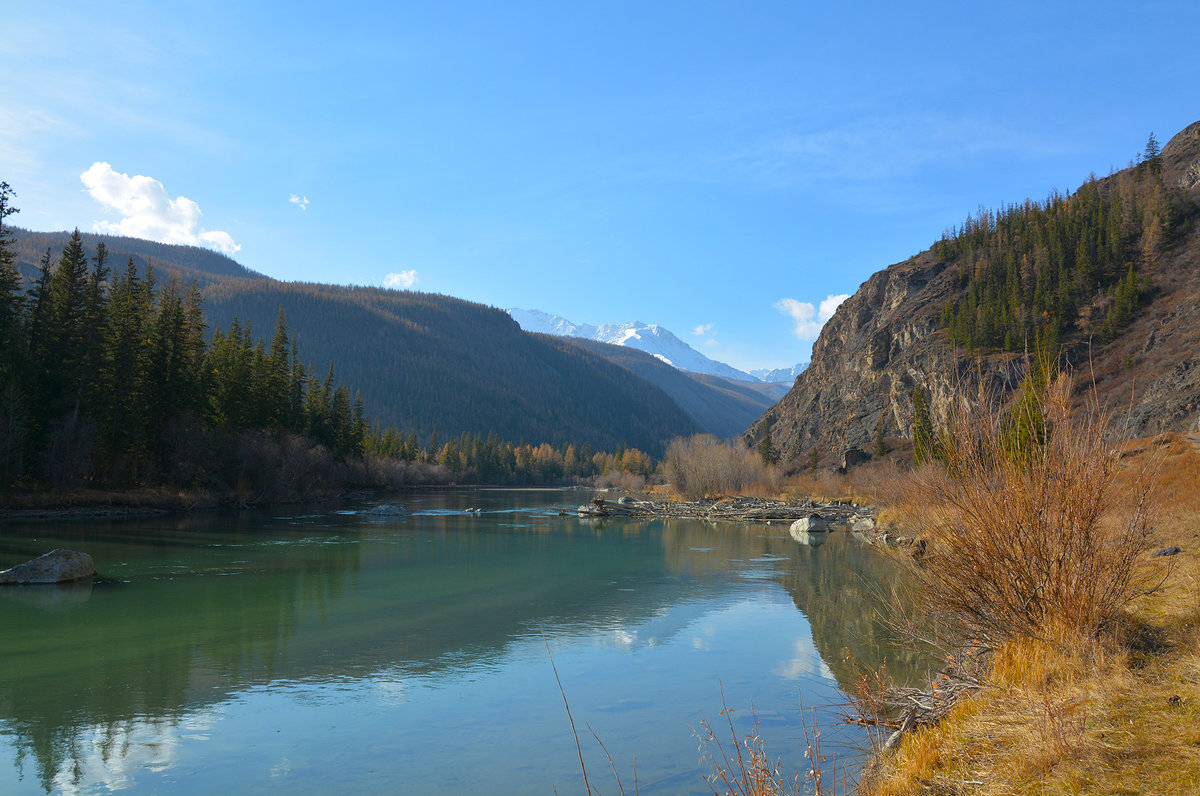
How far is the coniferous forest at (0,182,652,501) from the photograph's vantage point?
42.3 metres

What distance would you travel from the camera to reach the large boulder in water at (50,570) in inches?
818

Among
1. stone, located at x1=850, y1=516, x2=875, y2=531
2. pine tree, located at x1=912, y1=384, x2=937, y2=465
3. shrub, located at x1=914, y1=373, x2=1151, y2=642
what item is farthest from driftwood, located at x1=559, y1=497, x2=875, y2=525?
shrub, located at x1=914, y1=373, x2=1151, y2=642

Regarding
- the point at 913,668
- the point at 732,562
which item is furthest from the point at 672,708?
the point at 732,562

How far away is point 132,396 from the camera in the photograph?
48.8m

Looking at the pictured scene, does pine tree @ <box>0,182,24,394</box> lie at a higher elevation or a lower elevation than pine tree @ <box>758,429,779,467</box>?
higher

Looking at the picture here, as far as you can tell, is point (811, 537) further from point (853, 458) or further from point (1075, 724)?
point (853, 458)

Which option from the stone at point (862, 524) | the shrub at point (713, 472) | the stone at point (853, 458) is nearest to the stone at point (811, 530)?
the stone at point (862, 524)

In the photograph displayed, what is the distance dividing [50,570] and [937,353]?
8746 cm

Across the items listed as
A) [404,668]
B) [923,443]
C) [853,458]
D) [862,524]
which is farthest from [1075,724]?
[853,458]

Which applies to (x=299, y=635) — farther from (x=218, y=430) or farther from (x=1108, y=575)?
(x=218, y=430)

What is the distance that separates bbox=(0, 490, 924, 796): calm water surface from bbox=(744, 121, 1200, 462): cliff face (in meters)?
34.8

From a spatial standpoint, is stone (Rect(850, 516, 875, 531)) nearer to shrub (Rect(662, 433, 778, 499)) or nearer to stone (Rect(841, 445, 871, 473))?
shrub (Rect(662, 433, 778, 499))

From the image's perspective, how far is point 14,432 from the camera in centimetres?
3944

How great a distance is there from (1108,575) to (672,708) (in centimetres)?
665
